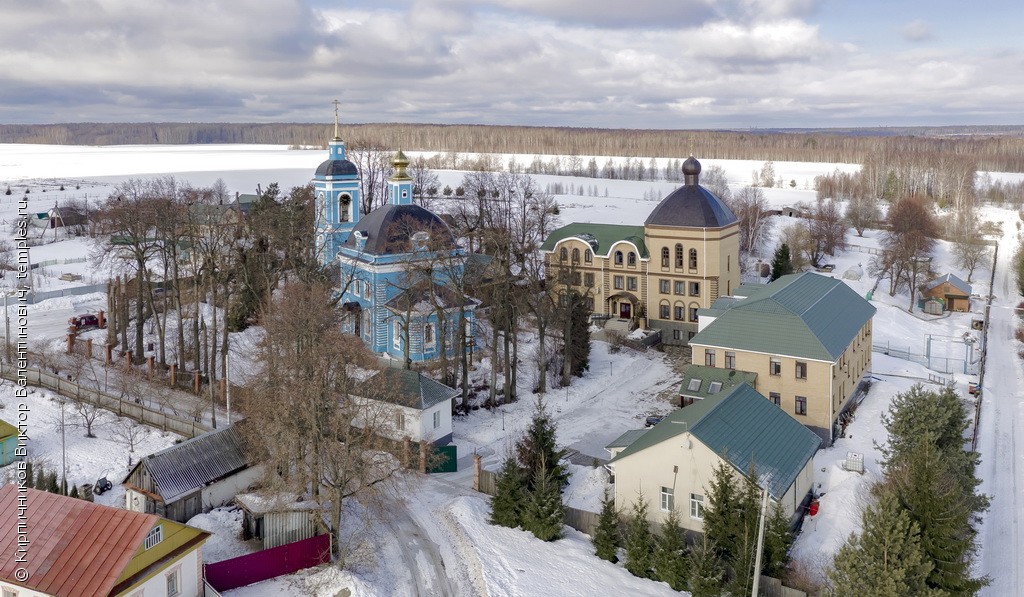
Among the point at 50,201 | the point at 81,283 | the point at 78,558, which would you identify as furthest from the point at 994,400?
the point at 50,201

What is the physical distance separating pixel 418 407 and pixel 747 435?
36.5 feet

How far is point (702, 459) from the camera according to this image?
863 inches

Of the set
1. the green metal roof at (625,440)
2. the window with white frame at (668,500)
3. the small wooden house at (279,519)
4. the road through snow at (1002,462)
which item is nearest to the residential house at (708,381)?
the green metal roof at (625,440)

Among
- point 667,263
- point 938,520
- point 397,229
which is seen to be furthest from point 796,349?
point 397,229

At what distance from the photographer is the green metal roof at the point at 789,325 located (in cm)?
3017

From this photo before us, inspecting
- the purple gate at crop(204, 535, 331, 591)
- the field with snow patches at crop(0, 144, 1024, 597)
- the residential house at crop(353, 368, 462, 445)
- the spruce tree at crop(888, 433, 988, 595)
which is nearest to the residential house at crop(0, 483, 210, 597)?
the purple gate at crop(204, 535, 331, 591)

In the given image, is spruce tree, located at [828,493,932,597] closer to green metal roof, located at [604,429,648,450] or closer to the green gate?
green metal roof, located at [604,429,648,450]

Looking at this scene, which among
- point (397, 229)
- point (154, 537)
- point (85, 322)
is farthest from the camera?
point (85, 322)

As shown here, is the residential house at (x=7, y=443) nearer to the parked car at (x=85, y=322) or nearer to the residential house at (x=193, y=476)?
the residential house at (x=193, y=476)

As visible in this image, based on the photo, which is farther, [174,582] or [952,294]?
[952,294]

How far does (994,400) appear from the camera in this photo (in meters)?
36.7

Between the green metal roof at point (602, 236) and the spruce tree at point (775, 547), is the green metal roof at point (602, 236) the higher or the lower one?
the higher one

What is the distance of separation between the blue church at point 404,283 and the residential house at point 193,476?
9.44 metres

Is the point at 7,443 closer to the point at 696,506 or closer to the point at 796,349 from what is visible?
the point at 696,506
